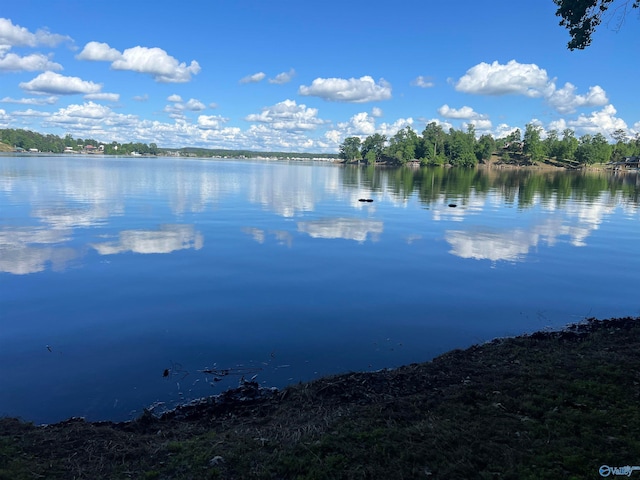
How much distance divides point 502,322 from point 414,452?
893 centimetres

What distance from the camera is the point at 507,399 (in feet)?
24.7

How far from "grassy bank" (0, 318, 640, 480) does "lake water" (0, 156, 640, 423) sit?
132cm

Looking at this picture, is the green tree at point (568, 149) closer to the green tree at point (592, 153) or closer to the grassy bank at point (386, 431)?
the green tree at point (592, 153)

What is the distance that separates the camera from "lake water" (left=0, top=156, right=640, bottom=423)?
10102 millimetres

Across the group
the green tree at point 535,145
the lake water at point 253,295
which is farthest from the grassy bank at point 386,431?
the green tree at point 535,145

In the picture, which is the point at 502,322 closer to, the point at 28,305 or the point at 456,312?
the point at 456,312

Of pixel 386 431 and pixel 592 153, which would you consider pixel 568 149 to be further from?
pixel 386 431

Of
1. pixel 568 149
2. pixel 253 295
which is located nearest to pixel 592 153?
pixel 568 149

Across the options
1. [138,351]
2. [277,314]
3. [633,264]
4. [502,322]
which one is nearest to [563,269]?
[633,264]

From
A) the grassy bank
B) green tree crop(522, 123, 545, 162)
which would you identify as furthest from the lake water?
green tree crop(522, 123, 545, 162)

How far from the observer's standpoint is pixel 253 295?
15383 millimetres

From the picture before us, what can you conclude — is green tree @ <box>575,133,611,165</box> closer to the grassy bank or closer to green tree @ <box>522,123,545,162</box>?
green tree @ <box>522,123,545,162</box>

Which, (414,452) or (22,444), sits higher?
(414,452)

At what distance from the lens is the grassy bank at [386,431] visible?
5.65 metres
